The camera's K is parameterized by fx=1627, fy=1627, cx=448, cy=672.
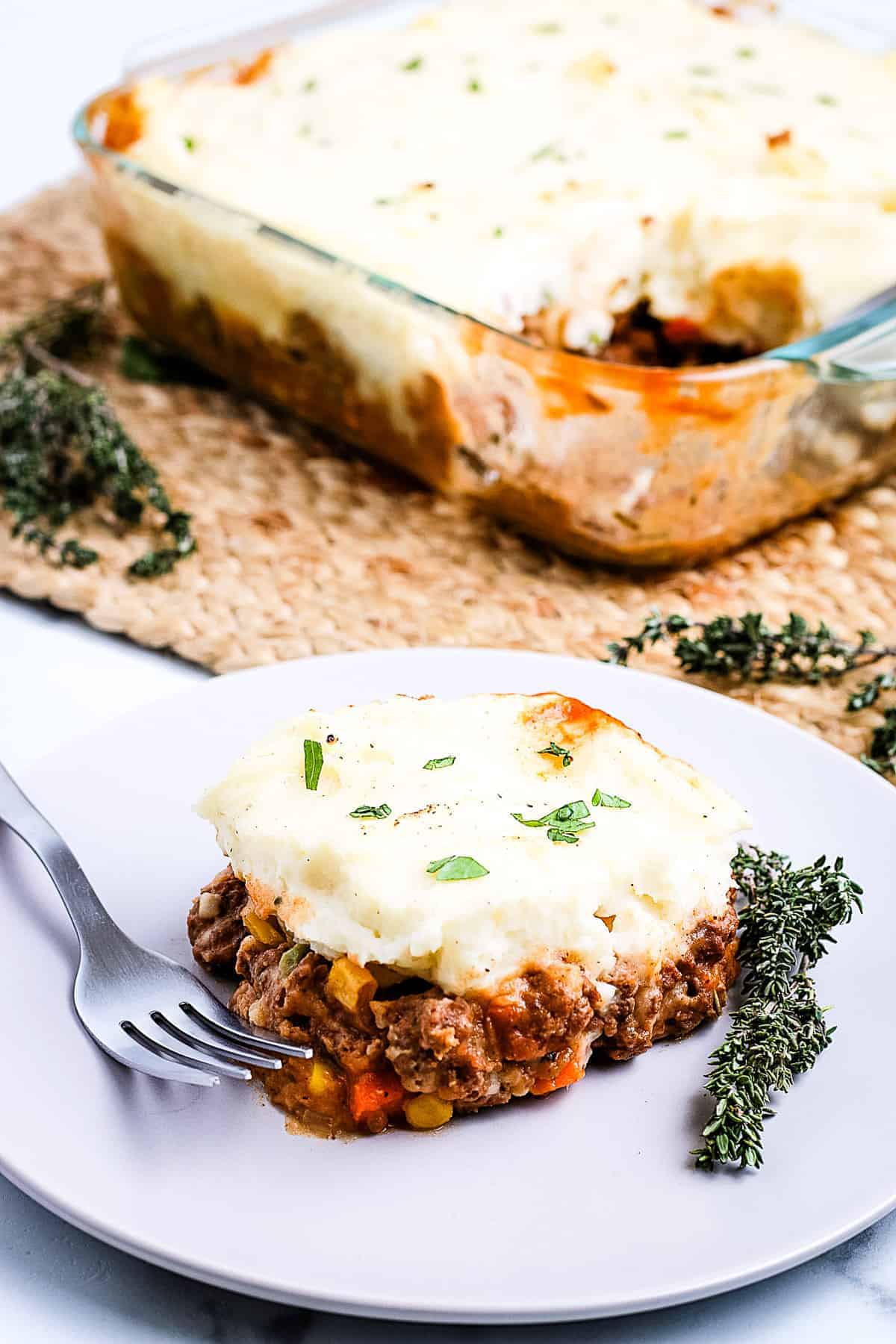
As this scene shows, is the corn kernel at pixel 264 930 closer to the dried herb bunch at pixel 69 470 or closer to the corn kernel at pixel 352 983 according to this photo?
the corn kernel at pixel 352 983

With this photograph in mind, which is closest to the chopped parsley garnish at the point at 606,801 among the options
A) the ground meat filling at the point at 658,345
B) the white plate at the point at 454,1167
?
the white plate at the point at 454,1167

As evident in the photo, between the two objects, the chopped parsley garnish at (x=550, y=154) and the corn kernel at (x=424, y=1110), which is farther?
the chopped parsley garnish at (x=550, y=154)

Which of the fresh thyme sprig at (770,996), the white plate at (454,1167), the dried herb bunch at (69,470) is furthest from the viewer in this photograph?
the dried herb bunch at (69,470)

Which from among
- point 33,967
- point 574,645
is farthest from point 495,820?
point 574,645

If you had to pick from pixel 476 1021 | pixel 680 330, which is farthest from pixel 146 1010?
pixel 680 330

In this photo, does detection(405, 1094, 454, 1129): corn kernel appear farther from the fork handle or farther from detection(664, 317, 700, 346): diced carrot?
detection(664, 317, 700, 346): diced carrot

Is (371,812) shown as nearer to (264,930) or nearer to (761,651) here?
(264,930)

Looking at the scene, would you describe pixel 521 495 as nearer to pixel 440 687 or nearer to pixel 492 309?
pixel 492 309
